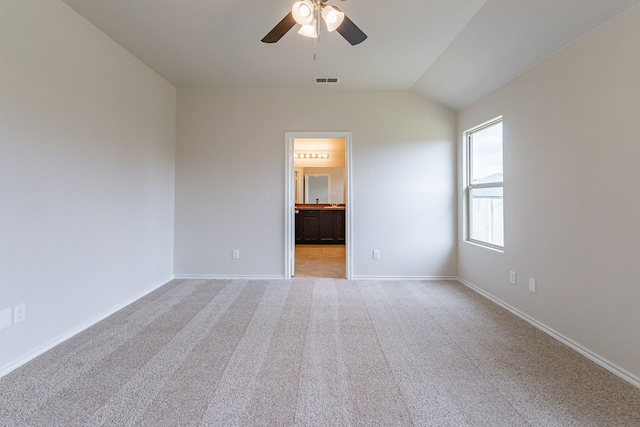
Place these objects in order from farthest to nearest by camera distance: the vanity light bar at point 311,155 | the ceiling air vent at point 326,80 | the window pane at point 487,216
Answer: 1. the vanity light bar at point 311,155
2. the ceiling air vent at point 326,80
3. the window pane at point 487,216

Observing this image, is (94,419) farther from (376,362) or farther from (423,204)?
(423,204)

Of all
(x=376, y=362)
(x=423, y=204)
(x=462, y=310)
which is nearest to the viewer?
(x=376, y=362)

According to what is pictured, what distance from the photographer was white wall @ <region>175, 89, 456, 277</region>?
3736 millimetres

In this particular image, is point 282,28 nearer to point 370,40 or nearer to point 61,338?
point 370,40

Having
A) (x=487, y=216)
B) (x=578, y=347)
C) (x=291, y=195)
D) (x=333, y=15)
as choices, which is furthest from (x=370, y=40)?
(x=578, y=347)

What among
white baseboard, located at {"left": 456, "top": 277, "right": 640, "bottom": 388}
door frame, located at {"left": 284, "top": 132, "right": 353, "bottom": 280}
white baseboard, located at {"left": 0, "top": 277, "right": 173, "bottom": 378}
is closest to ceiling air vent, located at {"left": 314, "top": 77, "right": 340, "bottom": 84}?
door frame, located at {"left": 284, "top": 132, "right": 353, "bottom": 280}

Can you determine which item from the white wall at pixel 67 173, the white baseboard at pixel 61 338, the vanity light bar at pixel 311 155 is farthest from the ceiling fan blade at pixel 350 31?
the vanity light bar at pixel 311 155

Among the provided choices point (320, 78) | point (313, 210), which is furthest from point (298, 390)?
point (313, 210)

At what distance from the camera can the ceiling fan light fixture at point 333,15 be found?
69.0 inches

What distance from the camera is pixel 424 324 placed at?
7.94ft

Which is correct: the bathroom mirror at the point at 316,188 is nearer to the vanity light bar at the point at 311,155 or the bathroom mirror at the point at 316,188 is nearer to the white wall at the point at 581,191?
the vanity light bar at the point at 311,155

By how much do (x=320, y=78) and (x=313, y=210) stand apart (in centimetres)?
385

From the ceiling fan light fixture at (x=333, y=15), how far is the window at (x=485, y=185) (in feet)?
7.07

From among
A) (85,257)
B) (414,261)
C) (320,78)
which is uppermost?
(320,78)
